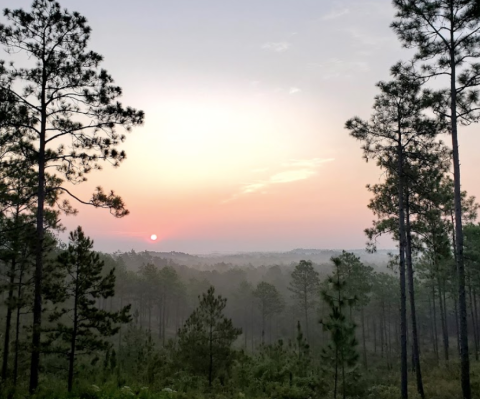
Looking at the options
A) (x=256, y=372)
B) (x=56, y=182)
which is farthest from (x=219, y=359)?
(x=56, y=182)

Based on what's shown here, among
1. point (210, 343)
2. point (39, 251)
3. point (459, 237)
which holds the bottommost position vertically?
point (210, 343)

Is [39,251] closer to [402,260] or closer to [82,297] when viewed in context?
[82,297]

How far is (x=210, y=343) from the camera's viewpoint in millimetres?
20109

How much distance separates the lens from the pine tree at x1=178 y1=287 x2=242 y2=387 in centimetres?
2006

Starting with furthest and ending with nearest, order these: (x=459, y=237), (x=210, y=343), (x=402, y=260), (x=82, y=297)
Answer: (x=210, y=343) < (x=402, y=260) < (x=82, y=297) < (x=459, y=237)

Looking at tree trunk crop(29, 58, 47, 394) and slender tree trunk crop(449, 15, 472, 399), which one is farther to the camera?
slender tree trunk crop(449, 15, 472, 399)

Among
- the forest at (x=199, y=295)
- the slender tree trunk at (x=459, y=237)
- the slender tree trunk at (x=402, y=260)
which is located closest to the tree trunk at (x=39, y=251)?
the forest at (x=199, y=295)

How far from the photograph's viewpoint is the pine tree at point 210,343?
20.1m

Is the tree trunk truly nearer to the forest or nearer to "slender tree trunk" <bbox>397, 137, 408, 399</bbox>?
the forest

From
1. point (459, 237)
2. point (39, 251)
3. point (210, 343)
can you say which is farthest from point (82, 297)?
point (459, 237)

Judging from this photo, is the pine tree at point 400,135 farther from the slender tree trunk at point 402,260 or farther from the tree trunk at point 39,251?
the tree trunk at point 39,251

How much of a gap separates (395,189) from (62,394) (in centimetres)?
1721

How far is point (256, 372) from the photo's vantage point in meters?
19.3

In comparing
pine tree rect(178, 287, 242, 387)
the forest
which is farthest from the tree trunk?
pine tree rect(178, 287, 242, 387)
